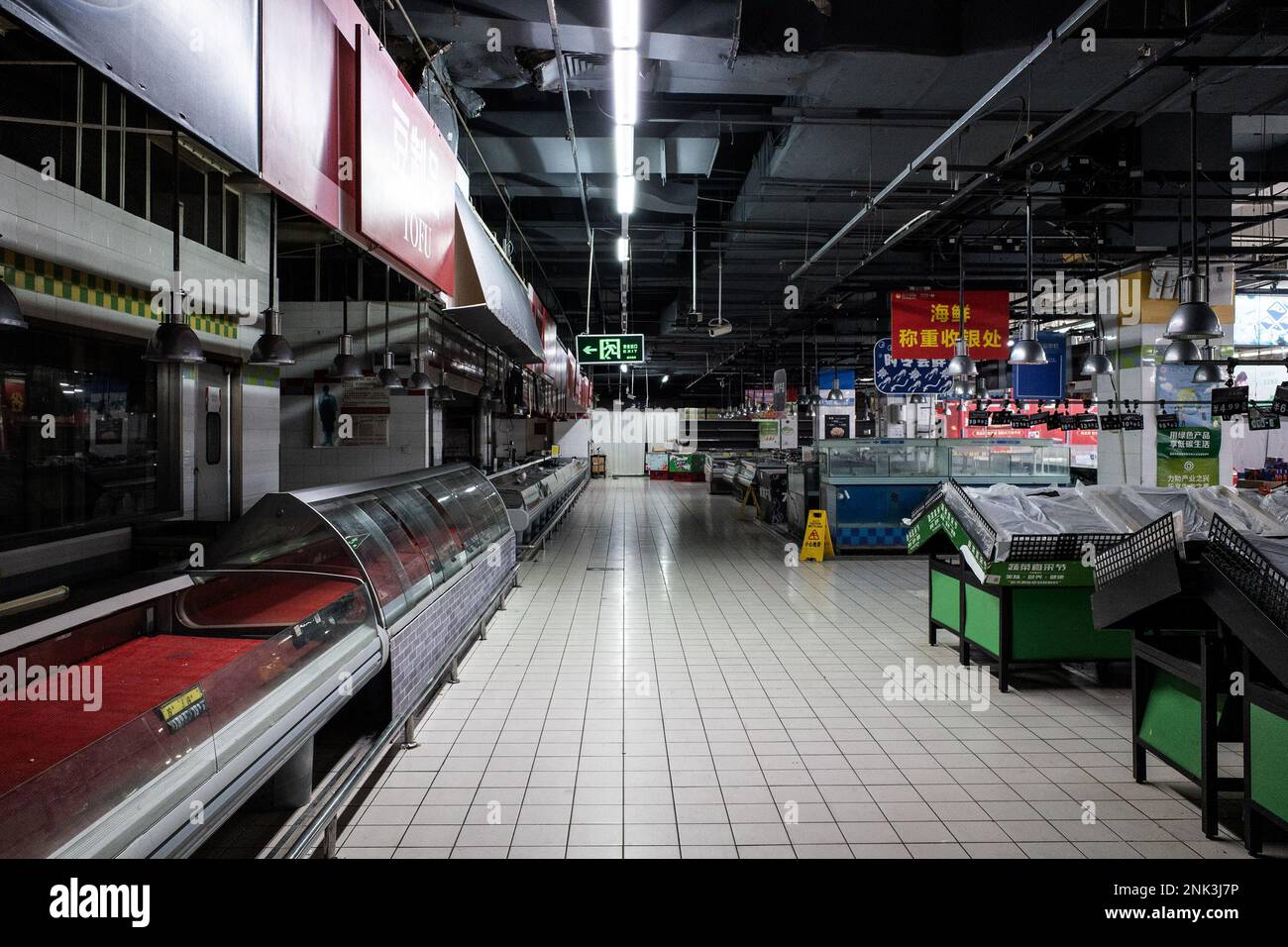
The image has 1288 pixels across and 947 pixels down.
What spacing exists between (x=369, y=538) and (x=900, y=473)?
30.1 feet

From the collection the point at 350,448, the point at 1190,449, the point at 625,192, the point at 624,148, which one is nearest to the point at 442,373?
the point at 350,448

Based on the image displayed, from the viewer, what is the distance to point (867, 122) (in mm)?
6855

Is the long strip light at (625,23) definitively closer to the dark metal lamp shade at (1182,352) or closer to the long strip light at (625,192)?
the long strip light at (625,192)

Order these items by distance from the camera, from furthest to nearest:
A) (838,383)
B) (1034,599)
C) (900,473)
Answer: (838,383) < (900,473) < (1034,599)

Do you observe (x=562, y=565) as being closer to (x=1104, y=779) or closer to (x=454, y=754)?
(x=454, y=754)

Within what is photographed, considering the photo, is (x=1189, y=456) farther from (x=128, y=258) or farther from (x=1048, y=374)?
(x=128, y=258)

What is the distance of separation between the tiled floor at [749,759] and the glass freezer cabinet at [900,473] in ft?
13.3

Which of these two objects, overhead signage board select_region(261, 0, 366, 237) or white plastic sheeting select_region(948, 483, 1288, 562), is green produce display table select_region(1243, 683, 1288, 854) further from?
overhead signage board select_region(261, 0, 366, 237)

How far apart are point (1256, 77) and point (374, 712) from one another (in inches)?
321

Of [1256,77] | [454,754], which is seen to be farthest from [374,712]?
[1256,77]

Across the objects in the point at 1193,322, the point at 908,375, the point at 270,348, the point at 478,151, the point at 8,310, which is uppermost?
the point at 478,151

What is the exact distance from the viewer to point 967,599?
5.68 metres

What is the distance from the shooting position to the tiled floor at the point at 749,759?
3170 mm

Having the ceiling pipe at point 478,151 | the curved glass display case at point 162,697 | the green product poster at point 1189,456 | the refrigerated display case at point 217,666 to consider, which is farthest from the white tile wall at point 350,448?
the green product poster at point 1189,456
